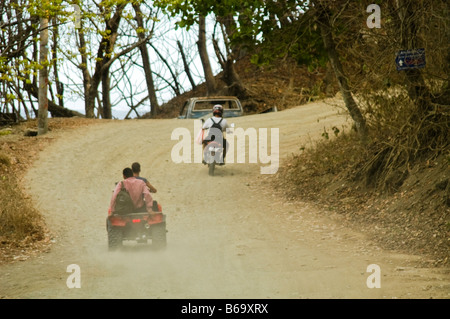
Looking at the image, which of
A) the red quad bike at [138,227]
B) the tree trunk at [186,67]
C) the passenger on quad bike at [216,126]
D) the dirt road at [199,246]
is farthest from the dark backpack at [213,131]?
the tree trunk at [186,67]

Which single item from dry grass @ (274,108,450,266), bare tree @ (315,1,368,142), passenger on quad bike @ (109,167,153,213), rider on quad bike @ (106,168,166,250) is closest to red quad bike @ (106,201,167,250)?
rider on quad bike @ (106,168,166,250)

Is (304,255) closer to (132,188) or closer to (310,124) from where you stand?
(132,188)

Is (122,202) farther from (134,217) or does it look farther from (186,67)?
(186,67)

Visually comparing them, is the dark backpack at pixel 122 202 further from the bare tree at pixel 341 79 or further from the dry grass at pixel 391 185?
the bare tree at pixel 341 79

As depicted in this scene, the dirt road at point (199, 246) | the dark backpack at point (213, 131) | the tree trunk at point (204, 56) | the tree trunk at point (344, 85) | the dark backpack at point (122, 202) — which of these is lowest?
the dirt road at point (199, 246)

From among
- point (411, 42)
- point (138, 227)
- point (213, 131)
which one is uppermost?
point (411, 42)

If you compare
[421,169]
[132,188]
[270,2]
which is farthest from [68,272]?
[270,2]

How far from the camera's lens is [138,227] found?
1054 centimetres

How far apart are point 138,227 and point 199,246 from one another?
1428mm

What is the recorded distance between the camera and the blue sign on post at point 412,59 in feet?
40.9

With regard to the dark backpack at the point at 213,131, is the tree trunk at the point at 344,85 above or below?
above

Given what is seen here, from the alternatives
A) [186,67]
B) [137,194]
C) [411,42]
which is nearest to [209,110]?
[411,42]

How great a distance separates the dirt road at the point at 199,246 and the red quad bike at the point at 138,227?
0.25 metres

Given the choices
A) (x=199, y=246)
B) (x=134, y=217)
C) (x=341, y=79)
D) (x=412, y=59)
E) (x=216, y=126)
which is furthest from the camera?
(x=216, y=126)
